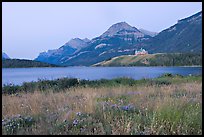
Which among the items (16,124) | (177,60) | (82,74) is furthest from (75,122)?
(177,60)

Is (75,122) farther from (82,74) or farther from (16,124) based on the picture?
(82,74)

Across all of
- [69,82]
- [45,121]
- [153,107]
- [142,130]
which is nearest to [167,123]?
[142,130]

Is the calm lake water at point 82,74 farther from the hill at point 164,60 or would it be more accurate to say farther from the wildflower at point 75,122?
the hill at point 164,60

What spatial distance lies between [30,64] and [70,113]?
134 meters

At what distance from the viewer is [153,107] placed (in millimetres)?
6137

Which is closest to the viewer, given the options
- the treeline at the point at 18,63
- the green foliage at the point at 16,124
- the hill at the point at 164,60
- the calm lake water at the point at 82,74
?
the green foliage at the point at 16,124

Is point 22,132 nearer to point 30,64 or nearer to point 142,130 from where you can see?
point 142,130

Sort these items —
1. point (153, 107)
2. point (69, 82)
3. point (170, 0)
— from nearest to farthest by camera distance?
point (170, 0) < point (153, 107) < point (69, 82)

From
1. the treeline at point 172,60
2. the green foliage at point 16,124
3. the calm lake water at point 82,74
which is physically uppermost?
the treeline at point 172,60

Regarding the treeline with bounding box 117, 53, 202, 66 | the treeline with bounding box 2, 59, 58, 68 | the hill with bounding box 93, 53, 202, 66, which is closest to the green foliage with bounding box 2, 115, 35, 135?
the treeline with bounding box 2, 59, 58, 68

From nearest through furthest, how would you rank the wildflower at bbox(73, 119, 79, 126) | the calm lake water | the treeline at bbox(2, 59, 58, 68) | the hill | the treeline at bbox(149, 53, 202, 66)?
1. the wildflower at bbox(73, 119, 79, 126)
2. the calm lake water
3. the treeline at bbox(2, 59, 58, 68)
4. the treeline at bbox(149, 53, 202, 66)
5. the hill

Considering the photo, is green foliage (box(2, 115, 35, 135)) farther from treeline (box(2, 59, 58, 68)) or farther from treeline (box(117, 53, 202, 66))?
treeline (box(117, 53, 202, 66))

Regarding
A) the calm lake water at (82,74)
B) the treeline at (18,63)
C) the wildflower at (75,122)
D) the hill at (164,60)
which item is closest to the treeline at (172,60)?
the hill at (164,60)

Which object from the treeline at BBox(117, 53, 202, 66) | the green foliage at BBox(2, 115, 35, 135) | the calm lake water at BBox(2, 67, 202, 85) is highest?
the treeline at BBox(117, 53, 202, 66)
